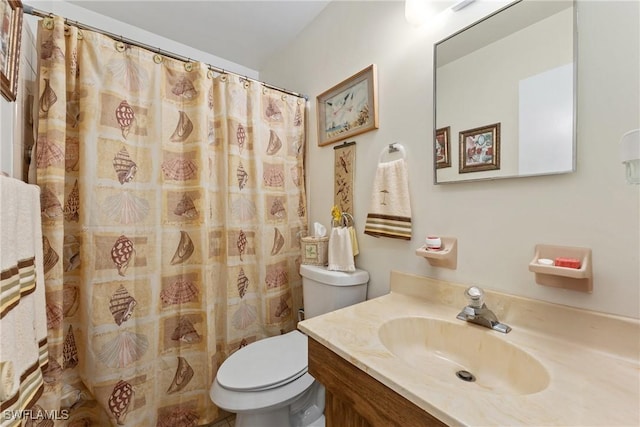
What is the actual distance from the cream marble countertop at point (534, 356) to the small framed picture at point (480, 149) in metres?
0.44

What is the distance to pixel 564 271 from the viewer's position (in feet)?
2.10

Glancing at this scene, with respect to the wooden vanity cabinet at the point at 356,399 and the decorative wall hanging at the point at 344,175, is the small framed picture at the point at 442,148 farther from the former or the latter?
the wooden vanity cabinet at the point at 356,399

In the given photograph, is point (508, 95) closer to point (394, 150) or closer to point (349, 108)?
point (394, 150)

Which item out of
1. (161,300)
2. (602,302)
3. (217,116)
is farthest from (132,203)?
(602,302)

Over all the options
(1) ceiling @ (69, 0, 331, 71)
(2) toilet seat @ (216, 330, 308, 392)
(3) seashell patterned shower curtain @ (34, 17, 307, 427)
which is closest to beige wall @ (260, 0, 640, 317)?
(1) ceiling @ (69, 0, 331, 71)

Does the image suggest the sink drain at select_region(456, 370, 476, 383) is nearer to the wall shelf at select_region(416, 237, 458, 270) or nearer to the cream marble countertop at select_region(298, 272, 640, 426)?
the cream marble countertop at select_region(298, 272, 640, 426)

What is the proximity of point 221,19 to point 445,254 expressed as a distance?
73.8 inches

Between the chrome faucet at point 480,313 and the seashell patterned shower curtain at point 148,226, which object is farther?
the seashell patterned shower curtain at point 148,226

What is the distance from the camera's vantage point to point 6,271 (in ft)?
1.88

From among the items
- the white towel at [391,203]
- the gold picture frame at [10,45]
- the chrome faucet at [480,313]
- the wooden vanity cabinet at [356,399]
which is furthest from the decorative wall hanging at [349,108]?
the gold picture frame at [10,45]

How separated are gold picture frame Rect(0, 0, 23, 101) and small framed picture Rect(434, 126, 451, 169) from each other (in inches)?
55.8

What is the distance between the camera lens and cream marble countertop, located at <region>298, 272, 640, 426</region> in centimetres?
45

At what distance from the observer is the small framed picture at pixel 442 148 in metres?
0.95

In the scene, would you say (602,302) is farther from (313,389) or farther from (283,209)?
(283,209)
